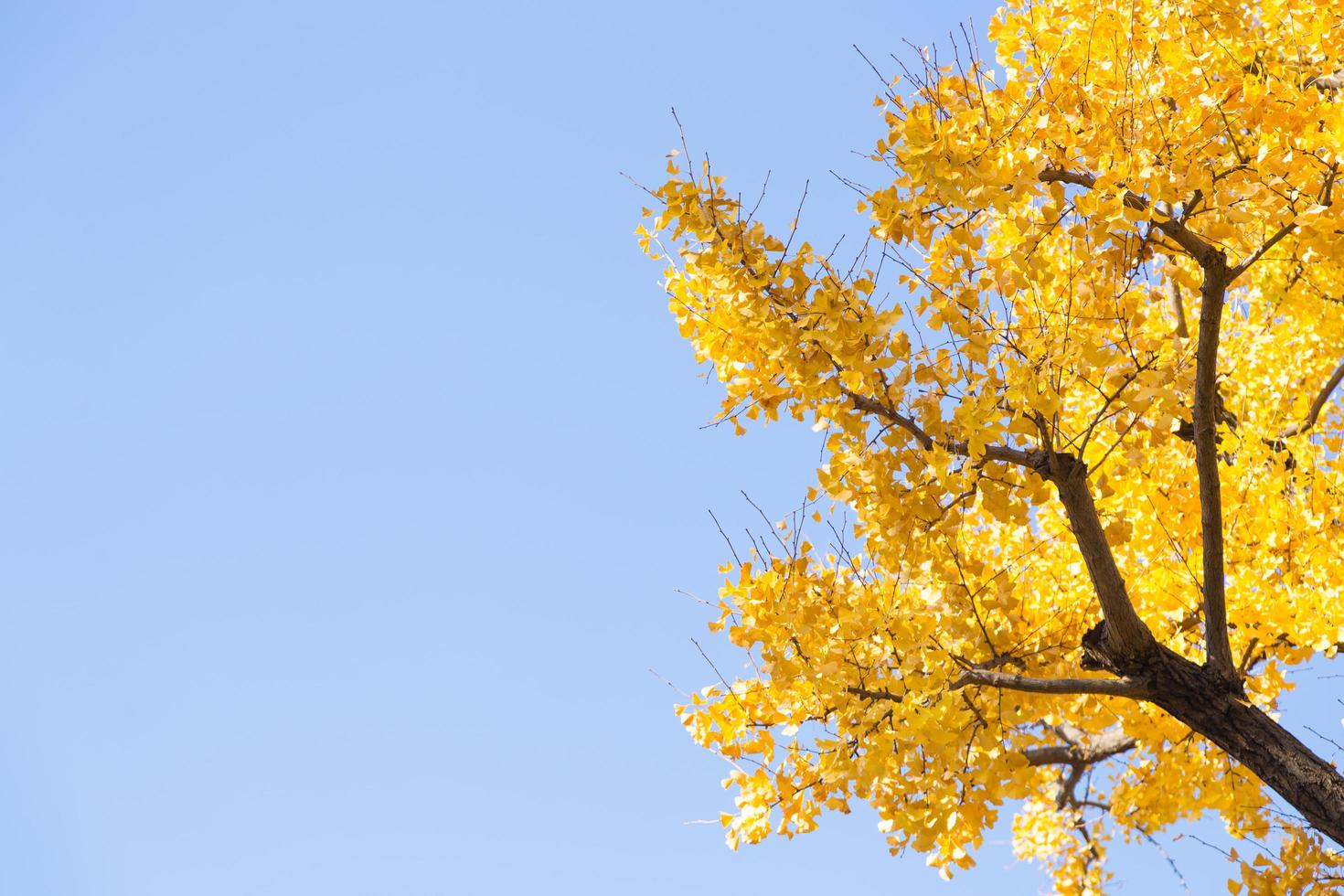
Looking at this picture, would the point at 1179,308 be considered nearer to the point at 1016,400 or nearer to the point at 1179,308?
the point at 1179,308

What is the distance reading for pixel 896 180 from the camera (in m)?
3.92

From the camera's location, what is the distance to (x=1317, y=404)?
7.81 metres

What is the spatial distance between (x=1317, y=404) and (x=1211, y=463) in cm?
437

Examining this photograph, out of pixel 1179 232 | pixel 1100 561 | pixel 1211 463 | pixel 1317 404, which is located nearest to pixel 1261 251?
pixel 1179 232

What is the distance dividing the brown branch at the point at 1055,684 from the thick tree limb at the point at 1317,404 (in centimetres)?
432

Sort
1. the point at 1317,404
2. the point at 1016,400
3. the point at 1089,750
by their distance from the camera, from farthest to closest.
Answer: the point at 1089,750
the point at 1317,404
the point at 1016,400

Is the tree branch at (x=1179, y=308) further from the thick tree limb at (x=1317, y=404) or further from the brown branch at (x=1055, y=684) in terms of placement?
the brown branch at (x=1055, y=684)

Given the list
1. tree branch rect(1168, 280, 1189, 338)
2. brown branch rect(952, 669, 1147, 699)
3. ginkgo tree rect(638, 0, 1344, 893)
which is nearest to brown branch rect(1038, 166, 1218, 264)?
ginkgo tree rect(638, 0, 1344, 893)

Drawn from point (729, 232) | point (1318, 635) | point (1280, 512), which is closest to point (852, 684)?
point (729, 232)

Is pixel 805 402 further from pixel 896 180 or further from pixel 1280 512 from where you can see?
pixel 1280 512

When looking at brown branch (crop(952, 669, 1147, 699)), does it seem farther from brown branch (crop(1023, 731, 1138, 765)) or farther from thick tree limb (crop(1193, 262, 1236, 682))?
brown branch (crop(1023, 731, 1138, 765))

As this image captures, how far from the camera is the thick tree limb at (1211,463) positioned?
407cm

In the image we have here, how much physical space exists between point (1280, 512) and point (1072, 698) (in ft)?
5.80

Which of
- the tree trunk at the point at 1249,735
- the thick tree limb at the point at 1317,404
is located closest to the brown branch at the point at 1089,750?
the thick tree limb at the point at 1317,404
